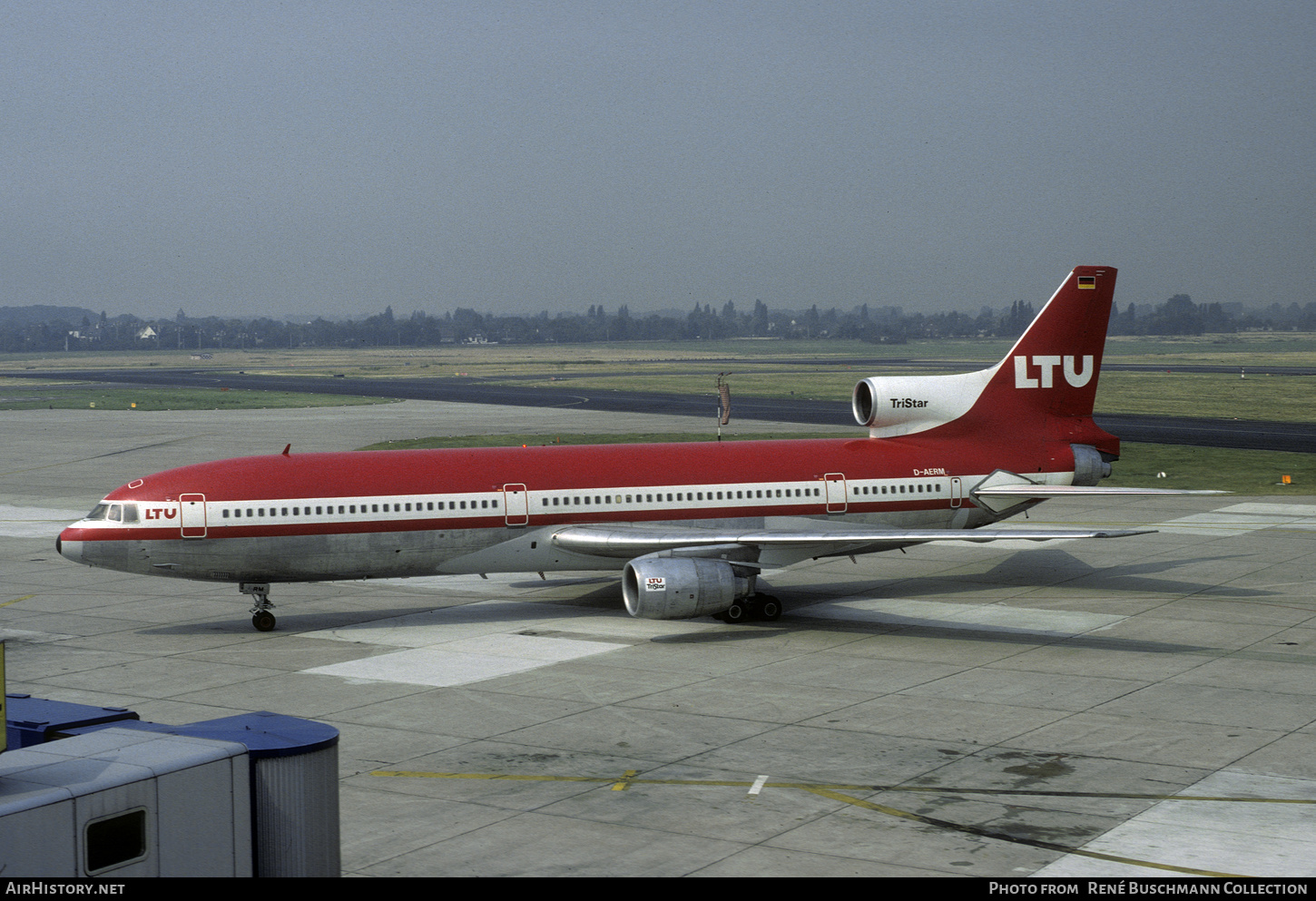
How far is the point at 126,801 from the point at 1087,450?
30.3 m

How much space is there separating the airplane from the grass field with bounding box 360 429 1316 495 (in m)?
21.9

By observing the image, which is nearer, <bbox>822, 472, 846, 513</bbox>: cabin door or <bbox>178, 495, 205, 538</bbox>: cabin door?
<bbox>178, 495, 205, 538</bbox>: cabin door

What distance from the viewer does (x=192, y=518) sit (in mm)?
30297

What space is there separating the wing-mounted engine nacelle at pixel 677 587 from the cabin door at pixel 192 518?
9766 mm

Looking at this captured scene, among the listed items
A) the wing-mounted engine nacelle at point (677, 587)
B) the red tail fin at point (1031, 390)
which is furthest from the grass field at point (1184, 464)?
the wing-mounted engine nacelle at point (677, 587)

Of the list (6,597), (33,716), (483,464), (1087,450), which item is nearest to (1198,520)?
(1087,450)

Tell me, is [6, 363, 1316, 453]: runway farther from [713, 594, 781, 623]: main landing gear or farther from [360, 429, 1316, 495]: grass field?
[713, 594, 781, 623]: main landing gear

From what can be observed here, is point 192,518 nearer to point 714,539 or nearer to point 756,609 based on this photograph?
point 714,539

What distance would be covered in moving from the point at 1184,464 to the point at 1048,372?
3069 cm

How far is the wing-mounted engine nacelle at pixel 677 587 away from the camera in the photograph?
2928cm

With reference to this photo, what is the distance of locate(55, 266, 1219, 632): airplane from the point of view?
30500 mm

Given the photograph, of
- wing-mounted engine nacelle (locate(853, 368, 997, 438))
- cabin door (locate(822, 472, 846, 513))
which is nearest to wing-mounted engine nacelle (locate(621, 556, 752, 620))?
cabin door (locate(822, 472, 846, 513))

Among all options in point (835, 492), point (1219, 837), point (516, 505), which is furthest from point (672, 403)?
point (1219, 837)

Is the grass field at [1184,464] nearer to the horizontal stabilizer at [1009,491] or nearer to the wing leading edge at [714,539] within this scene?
the horizontal stabilizer at [1009,491]
